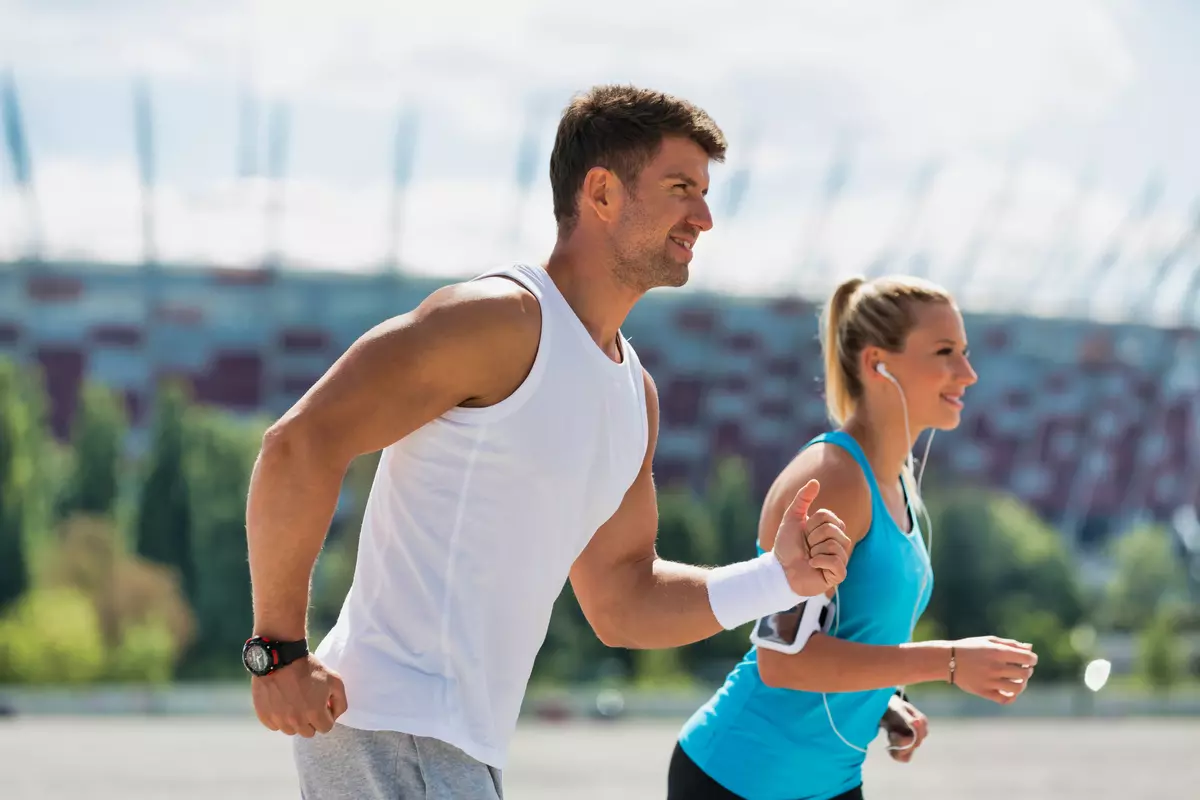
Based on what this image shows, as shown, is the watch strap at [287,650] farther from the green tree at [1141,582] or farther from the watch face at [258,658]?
the green tree at [1141,582]

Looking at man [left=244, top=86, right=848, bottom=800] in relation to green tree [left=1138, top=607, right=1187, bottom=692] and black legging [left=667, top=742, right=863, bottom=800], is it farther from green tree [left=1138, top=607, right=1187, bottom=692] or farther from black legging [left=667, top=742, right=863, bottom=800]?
green tree [left=1138, top=607, right=1187, bottom=692]

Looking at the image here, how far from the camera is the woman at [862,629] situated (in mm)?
4098

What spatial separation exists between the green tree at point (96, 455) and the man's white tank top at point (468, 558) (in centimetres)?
4678

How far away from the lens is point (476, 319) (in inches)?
125

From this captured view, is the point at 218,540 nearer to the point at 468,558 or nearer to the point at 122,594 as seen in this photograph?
the point at 122,594

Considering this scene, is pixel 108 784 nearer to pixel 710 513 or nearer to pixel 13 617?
pixel 13 617

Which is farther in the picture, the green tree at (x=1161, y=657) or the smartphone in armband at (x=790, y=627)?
the green tree at (x=1161, y=657)

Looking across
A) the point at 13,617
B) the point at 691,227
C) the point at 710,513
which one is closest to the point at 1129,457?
the point at 710,513

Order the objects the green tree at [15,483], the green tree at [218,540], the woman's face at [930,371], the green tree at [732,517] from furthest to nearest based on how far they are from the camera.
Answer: the green tree at [732,517], the green tree at [218,540], the green tree at [15,483], the woman's face at [930,371]

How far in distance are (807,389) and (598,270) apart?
72296mm

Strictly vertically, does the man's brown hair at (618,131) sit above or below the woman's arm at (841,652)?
above

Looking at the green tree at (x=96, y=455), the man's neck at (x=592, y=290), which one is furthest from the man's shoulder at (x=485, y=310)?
the green tree at (x=96, y=455)

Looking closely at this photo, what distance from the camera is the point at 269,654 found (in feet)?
10.1

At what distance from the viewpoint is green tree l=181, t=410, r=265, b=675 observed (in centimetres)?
4631
